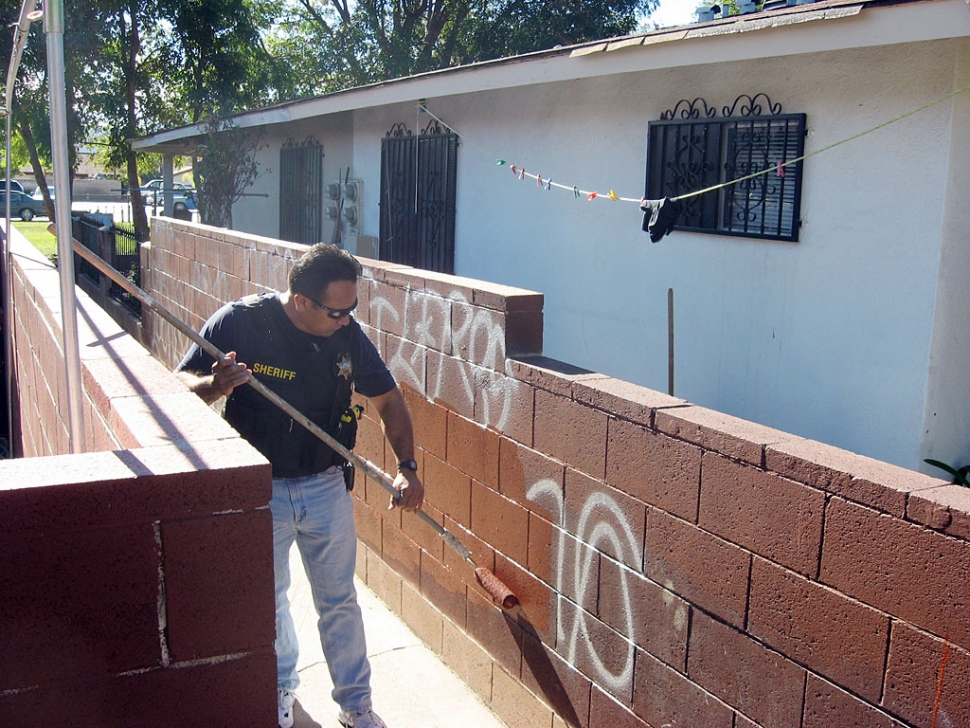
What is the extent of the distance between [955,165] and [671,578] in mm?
2948

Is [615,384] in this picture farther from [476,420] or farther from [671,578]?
[476,420]

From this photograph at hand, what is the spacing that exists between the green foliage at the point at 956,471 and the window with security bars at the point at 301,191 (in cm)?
898

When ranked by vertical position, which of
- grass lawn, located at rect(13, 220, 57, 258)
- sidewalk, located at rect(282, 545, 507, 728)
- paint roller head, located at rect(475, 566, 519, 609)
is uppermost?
grass lawn, located at rect(13, 220, 57, 258)

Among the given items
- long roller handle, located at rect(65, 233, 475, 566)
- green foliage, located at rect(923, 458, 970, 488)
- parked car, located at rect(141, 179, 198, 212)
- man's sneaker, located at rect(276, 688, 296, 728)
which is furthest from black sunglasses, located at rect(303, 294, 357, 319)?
parked car, located at rect(141, 179, 198, 212)

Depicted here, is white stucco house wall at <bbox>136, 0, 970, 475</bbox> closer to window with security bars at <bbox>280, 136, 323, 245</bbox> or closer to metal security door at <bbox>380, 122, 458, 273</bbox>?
metal security door at <bbox>380, 122, 458, 273</bbox>

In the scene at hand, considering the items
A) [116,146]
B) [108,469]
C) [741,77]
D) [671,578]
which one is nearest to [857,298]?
[741,77]

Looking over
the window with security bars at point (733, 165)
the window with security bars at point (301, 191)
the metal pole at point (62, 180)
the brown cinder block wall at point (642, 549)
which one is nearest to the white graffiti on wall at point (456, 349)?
the brown cinder block wall at point (642, 549)

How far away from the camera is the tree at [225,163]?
14.1m

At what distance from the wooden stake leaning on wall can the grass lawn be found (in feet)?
63.4

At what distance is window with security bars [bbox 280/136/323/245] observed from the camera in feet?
41.9

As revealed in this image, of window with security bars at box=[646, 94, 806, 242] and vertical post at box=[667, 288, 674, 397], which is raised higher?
window with security bars at box=[646, 94, 806, 242]

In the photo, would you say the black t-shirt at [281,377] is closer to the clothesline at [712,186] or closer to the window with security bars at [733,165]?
the clothesline at [712,186]

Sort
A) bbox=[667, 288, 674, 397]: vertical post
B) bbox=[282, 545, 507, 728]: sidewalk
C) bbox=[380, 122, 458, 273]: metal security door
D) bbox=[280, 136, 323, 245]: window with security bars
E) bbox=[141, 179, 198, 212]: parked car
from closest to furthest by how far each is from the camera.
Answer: bbox=[282, 545, 507, 728]: sidewalk < bbox=[667, 288, 674, 397]: vertical post < bbox=[380, 122, 458, 273]: metal security door < bbox=[280, 136, 323, 245]: window with security bars < bbox=[141, 179, 198, 212]: parked car

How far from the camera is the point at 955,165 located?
489cm
